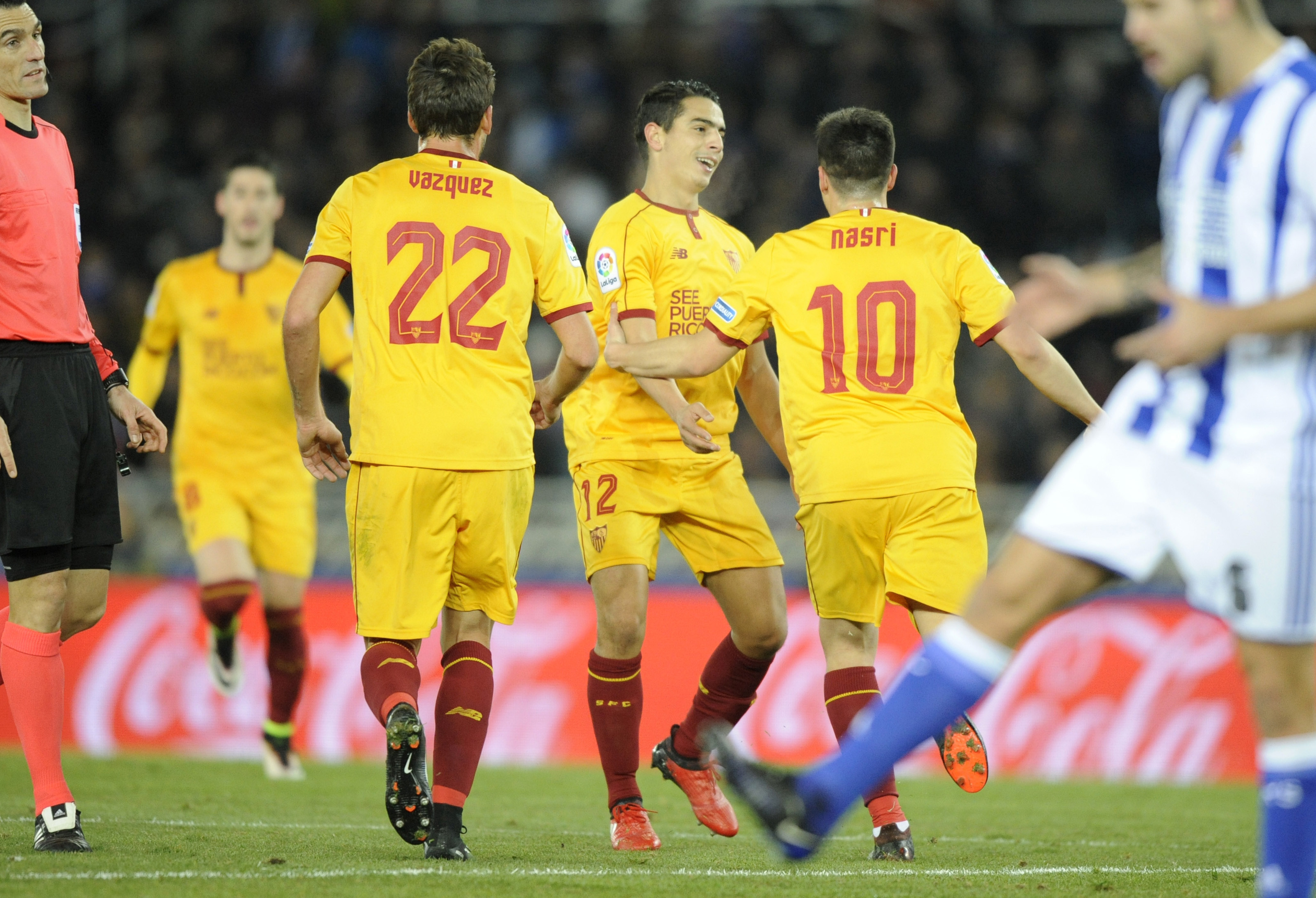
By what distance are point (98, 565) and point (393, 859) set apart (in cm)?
145

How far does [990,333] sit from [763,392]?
1273 millimetres

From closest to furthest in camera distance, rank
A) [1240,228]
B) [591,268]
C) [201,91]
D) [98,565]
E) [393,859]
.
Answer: [1240,228]
[393,859]
[98,565]
[591,268]
[201,91]

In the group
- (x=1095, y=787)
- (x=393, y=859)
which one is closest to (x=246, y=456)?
(x=393, y=859)

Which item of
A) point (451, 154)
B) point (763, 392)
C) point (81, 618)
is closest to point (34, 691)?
point (81, 618)

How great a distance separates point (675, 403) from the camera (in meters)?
5.44

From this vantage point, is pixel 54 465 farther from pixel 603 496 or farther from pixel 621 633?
pixel 621 633

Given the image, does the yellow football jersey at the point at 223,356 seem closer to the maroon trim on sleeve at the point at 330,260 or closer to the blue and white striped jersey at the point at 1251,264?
the maroon trim on sleeve at the point at 330,260

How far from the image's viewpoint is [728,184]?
1426cm

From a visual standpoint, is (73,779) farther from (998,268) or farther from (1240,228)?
(998,268)

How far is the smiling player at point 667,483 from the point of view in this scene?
5.77 meters

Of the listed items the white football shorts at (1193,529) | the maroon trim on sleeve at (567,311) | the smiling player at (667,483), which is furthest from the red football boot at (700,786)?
the white football shorts at (1193,529)

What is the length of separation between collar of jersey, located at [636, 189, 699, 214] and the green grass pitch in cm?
254

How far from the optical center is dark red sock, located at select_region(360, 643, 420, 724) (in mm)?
4586

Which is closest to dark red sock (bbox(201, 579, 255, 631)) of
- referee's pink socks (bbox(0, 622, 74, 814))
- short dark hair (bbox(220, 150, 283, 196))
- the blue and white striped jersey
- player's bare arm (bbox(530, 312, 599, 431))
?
short dark hair (bbox(220, 150, 283, 196))
